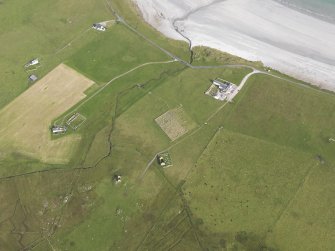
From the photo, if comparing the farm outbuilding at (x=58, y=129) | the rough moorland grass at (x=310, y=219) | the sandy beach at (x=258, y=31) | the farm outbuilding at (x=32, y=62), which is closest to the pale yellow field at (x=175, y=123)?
the farm outbuilding at (x=58, y=129)

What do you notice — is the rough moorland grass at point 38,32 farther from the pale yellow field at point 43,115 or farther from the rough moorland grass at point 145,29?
the rough moorland grass at point 145,29

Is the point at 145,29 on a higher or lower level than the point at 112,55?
higher

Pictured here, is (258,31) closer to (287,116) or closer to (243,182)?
(287,116)

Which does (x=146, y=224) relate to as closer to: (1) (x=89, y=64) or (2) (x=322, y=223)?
(2) (x=322, y=223)

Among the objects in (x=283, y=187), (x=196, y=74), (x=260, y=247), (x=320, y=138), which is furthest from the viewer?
(x=196, y=74)

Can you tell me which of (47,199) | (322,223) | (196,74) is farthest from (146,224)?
(196,74)

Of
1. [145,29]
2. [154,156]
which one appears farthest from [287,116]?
[145,29]
